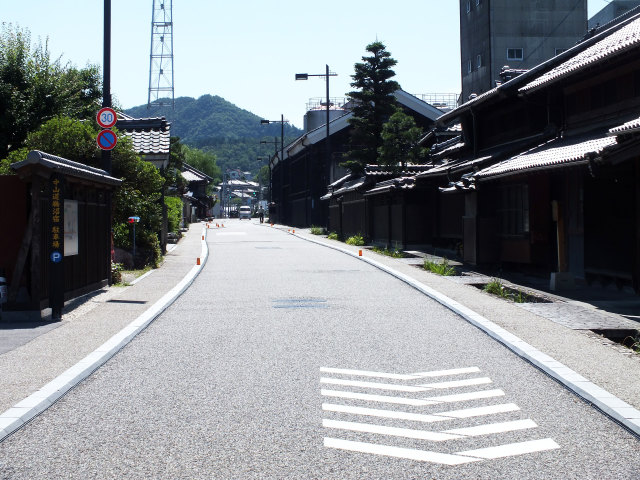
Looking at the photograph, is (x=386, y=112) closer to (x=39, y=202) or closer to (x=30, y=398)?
(x=39, y=202)

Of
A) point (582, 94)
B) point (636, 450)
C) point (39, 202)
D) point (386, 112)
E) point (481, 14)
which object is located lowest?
point (636, 450)

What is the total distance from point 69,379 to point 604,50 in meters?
12.9

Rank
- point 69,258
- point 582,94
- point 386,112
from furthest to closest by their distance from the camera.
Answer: point 386,112, point 582,94, point 69,258

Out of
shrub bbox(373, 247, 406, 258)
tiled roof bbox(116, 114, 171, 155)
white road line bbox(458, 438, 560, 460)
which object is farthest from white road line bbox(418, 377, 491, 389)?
shrub bbox(373, 247, 406, 258)

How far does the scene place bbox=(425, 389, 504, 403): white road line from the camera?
645 centimetres

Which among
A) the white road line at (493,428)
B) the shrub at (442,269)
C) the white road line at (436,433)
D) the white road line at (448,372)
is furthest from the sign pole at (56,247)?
the shrub at (442,269)

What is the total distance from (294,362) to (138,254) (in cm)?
1412

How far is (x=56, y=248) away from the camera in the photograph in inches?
452

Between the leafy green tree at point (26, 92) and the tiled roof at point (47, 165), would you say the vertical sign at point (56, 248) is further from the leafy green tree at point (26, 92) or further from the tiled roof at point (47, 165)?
the leafy green tree at point (26, 92)

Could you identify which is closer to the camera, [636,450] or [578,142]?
[636,450]

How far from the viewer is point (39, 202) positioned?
11.3m

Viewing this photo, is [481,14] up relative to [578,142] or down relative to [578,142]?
up

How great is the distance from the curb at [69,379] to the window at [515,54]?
42250mm

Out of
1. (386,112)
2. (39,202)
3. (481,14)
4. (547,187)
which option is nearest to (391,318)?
(39,202)
